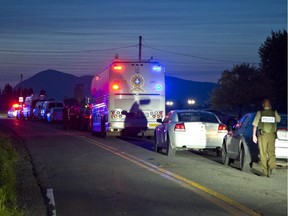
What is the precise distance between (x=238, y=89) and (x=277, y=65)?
4.61m

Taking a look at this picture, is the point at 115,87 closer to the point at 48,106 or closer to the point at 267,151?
the point at 267,151

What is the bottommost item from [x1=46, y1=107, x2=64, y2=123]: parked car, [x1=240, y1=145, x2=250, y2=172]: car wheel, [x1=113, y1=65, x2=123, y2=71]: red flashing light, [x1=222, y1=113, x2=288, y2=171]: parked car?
[x1=240, y1=145, x2=250, y2=172]: car wheel

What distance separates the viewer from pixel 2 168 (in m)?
13.1

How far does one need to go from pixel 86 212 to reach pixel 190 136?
8.81 meters

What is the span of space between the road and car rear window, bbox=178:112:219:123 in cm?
118

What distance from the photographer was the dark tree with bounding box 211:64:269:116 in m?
55.4

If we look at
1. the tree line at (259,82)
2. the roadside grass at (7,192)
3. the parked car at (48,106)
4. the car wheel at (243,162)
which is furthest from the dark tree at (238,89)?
the roadside grass at (7,192)

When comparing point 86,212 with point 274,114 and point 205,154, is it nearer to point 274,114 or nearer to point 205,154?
point 274,114

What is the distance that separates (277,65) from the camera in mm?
54219

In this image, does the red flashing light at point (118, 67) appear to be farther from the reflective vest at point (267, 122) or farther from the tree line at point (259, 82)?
the tree line at point (259, 82)

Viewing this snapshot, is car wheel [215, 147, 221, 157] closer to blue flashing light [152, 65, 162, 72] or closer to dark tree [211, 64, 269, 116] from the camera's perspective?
blue flashing light [152, 65, 162, 72]

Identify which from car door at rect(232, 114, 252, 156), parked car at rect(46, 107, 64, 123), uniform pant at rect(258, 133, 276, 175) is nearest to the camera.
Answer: uniform pant at rect(258, 133, 276, 175)

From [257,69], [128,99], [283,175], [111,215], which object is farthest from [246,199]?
[257,69]

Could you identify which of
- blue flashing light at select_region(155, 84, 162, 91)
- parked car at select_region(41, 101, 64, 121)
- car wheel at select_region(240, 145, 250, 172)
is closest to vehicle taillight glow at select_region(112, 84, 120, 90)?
blue flashing light at select_region(155, 84, 162, 91)
